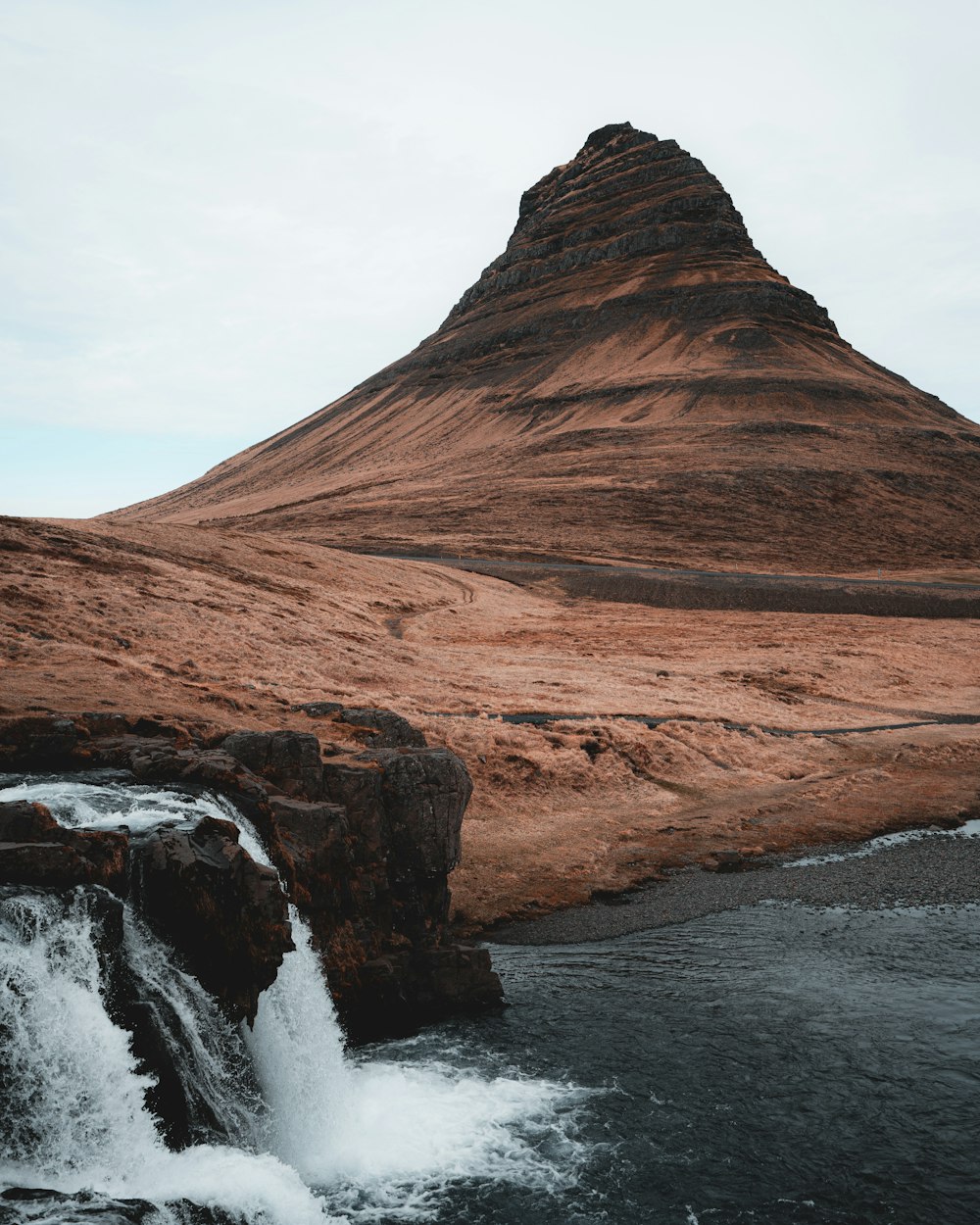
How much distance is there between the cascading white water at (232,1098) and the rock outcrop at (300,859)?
0.55m

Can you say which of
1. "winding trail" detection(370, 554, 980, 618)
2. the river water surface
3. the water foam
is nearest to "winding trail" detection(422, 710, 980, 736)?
the water foam

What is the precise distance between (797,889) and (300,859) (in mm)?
14141

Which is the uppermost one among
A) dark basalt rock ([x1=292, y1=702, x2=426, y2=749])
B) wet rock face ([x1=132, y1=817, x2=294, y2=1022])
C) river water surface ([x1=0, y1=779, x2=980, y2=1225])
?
dark basalt rock ([x1=292, y1=702, x2=426, y2=749])

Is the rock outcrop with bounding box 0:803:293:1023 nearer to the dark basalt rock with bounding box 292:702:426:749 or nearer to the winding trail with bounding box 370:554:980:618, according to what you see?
the dark basalt rock with bounding box 292:702:426:749

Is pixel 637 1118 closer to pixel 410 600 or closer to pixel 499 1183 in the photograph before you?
pixel 499 1183

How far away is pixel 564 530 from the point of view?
118m

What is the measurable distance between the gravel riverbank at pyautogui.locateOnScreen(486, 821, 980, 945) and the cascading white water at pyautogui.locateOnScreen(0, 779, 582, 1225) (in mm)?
6740

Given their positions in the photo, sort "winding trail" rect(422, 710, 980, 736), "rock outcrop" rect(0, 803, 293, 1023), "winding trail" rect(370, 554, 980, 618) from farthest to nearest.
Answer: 1. "winding trail" rect(370, 554, 980, 618)
2. "winding trail" rect(422, 710, 980, 736)
3. "rock outcrop" rect(0, 803, 293, 1023)

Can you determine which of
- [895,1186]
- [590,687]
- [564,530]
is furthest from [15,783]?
[564,530]

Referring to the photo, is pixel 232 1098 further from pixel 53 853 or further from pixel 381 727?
pixel 381 727

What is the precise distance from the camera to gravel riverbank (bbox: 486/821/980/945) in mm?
23266

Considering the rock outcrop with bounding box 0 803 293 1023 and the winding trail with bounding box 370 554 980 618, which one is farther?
the winding trail with bounding box 370 554 980 618

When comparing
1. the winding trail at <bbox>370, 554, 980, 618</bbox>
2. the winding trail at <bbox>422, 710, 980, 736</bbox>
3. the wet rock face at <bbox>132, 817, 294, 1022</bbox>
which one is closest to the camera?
the wet rock face at <bbox>132, 817, 294, 1022</bbox>

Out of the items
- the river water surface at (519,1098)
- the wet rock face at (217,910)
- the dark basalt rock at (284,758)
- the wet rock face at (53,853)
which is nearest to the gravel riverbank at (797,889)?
the river water surface at (519,1098)
